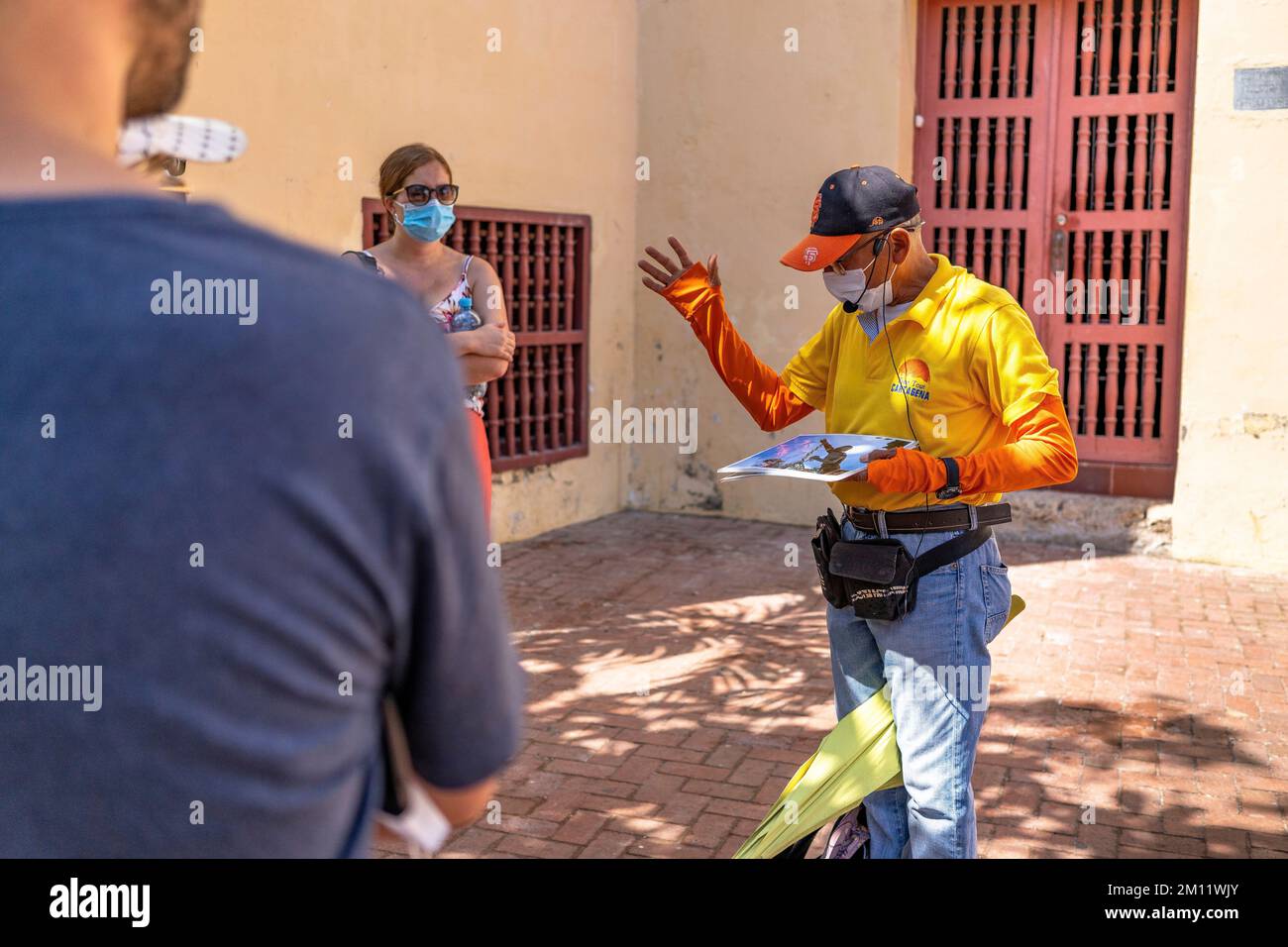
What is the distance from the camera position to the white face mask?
3.30 meters

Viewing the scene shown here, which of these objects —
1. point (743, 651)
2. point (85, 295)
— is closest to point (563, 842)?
point (743, 651)

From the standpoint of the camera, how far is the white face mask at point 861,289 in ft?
10.8

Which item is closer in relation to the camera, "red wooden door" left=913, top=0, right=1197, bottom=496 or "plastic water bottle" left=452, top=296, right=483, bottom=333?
"plastic water bottle" left=452, top=296, right=483, bottom=333

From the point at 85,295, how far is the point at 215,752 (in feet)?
1.19

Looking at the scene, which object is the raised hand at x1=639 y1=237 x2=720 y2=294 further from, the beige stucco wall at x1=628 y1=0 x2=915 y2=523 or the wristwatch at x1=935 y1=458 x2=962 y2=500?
the beige stucco wall at x1=628 y1=0 x2=915 y2=523

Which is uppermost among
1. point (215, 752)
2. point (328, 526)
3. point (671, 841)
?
point (328, 526)

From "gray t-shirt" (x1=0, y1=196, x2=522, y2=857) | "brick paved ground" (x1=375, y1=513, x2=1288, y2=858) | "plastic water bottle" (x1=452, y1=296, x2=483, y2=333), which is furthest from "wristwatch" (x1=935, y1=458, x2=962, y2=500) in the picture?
"gray t-shirt" (x1=0, y1=196, x2=522, y2=857)

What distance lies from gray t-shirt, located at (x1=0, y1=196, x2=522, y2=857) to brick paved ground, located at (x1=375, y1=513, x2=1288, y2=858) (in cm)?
313

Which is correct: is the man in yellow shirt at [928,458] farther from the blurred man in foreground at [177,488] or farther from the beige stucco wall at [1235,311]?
the beige stucco wall at [1235,311]

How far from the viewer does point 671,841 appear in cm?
427

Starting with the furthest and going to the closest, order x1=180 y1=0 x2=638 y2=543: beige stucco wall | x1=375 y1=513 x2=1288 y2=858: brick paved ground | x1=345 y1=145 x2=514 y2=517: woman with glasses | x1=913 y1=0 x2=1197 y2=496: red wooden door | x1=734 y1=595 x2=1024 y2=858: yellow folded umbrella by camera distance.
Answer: x1=913 y1=0 x2=1197 y2=496: red wooden door → x1=180 y1=0 x2=638 y2=543: beige stucco wall → x1=345 y1=145 x2=514 y2=517: woman with glasses → x1=375 y1=513 x2=1288 y2=858: brick paved ground → x1=734 y1=595 x2=1024 y2=858: yellow folded umbrella

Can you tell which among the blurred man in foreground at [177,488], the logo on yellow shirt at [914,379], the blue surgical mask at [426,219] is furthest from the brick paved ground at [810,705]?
the blurred man in foreground at [177,488]

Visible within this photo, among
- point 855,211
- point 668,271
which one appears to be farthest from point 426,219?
point 855,211
